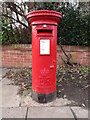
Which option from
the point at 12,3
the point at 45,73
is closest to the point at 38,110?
the point at 45,73

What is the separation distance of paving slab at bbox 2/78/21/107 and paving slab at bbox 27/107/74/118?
423 millimetres

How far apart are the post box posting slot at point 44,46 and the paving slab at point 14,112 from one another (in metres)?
1.16

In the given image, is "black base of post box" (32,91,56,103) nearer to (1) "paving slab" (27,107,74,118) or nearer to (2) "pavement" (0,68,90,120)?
(2) "pavement" (0,68,90,120)

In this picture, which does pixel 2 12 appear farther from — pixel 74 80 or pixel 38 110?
pixel 38 110

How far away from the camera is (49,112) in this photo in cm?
228

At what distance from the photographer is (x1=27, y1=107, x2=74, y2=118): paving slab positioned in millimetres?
2160

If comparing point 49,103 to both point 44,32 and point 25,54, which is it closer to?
point 44,32

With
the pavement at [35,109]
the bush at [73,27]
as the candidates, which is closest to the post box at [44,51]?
the pavement at [35,109]

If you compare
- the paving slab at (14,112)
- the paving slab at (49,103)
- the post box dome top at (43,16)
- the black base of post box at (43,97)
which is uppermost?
the post box dome top at (43,16)

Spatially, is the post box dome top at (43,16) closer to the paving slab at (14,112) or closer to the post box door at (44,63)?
the post box door at (44,63)

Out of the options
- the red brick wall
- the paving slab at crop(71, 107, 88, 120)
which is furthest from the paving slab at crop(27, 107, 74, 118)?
the red brick wall

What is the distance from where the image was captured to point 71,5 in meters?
5.08

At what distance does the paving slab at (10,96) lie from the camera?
258 centimetres

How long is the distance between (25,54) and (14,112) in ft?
10.4
